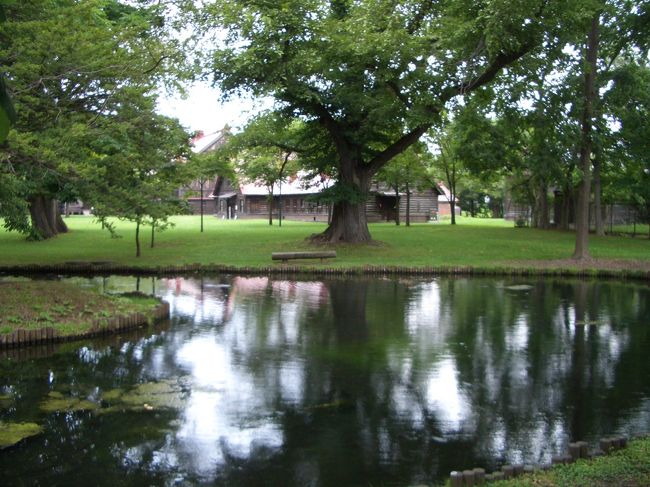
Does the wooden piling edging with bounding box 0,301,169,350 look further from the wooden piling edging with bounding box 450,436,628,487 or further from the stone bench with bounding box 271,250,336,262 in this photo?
the stone bench with bounding box 271,250,336,262

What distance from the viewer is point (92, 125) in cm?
1514

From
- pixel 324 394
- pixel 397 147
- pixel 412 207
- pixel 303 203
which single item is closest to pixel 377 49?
pixel 397 147

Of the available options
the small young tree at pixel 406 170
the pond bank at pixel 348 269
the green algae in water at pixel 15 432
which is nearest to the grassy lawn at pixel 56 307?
the green algae in water at pixel 15 432

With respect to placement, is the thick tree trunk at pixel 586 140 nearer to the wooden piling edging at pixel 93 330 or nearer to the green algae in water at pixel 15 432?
the wooden piling edging at pixel 93 330

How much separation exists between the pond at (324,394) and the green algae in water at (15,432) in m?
0.16

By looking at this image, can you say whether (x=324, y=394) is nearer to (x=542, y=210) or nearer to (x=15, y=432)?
(x=15, y=432)

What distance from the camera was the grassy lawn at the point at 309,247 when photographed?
24.5 metres

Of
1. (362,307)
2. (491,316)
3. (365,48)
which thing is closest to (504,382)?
(491,316)

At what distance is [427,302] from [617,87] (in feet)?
61.2

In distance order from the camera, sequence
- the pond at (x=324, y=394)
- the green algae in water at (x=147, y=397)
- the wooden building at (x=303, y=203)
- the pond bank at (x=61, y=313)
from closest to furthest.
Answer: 1. the pond at (x=324, y=394)
2. the green algae in water at (x=147, y=397)
3. the pond bank at (x=61, y=313)
4. the wooden building at (x=303, y=203)

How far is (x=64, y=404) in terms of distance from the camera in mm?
8414

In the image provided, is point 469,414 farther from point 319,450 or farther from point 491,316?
point 491,316

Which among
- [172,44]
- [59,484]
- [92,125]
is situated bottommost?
[59,484]

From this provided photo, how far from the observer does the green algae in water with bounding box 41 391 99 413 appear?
26.9 feet
